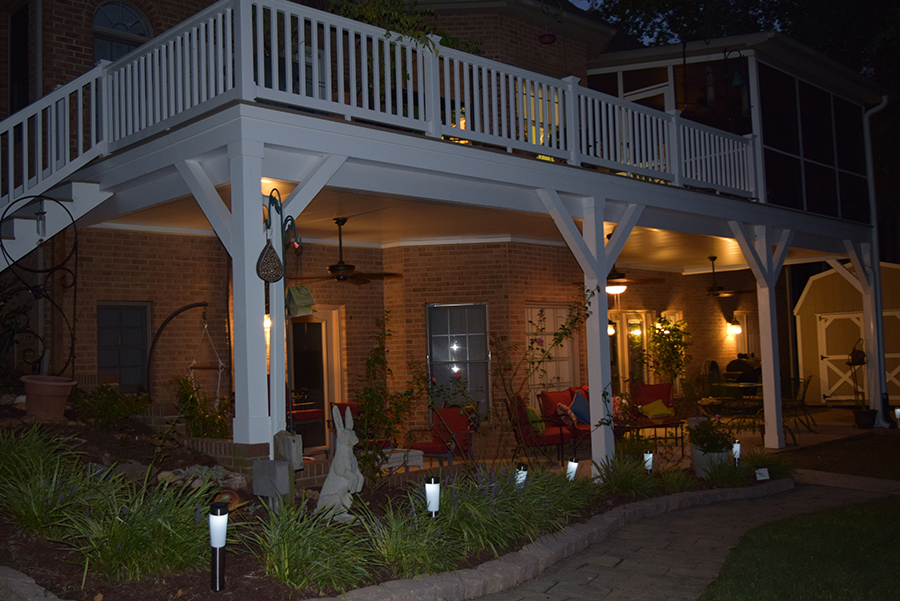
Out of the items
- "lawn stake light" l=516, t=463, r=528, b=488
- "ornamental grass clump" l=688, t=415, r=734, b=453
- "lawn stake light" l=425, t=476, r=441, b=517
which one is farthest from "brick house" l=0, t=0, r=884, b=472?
"lawn stake light" l=516, t=463, r=528, b=488

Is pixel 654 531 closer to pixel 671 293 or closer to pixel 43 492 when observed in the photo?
pixel 43 492

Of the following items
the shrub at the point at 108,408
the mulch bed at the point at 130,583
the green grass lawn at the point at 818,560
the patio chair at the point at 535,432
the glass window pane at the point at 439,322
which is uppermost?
the glass window pane at the point at 439,322

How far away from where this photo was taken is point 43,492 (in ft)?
15.4

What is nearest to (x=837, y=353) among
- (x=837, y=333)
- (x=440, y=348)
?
(x=837, y=333)

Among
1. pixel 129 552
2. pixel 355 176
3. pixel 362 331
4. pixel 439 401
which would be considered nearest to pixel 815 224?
pixel 439 401

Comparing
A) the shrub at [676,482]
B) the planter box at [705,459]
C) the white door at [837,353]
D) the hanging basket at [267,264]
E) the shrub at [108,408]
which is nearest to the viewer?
the hanging basket at [267,264]

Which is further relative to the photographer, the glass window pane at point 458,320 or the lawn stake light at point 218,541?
the glass window pane at point 458,320

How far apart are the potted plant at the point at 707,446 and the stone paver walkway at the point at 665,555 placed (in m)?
0.58

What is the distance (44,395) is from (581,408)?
7.02 meters

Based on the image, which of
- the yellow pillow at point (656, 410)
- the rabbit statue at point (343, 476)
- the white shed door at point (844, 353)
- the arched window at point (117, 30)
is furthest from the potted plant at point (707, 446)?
the white shed door at point (844, 353)

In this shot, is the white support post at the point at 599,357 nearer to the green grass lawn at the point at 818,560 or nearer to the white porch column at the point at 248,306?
the green grass lawn at the point at 818,560

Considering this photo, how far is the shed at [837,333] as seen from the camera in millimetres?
16062

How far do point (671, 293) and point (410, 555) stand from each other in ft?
40.4

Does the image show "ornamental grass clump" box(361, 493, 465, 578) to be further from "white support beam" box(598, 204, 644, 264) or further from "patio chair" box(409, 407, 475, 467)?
"white support beam" box(598, 204, 644, 264)
